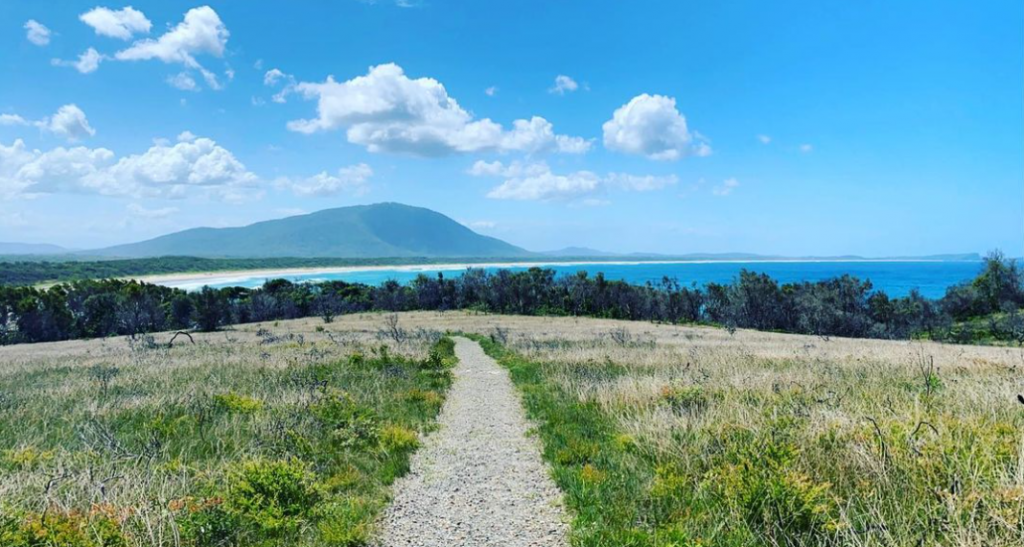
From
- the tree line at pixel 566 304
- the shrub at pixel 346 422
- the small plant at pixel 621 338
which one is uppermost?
the shrub at pixel 346 422

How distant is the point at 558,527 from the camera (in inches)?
243

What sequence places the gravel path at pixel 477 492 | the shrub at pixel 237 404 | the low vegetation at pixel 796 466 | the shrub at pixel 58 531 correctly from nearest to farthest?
1. the shrub at pixel 58 531
2. the low vegetation at pixel 796 466
3. the gravel path at pixel 477 492
4. the shrub at pixel 237 404

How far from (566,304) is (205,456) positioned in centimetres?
10779

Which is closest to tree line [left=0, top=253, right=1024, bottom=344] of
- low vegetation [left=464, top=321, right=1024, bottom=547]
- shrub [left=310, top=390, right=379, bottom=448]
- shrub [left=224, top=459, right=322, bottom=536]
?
shrub [left=310, top=390, right=379, bottom=448]

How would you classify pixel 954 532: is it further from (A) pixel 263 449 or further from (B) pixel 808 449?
(A) pixel 263 449

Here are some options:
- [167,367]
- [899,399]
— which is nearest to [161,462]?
[899,399]

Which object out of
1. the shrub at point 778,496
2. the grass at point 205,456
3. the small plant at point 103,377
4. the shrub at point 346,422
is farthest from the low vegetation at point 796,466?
the small plant at point 103,377

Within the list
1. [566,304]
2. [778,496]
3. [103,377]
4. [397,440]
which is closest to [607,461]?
[778,496]

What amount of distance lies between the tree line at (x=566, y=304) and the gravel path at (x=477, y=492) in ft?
207

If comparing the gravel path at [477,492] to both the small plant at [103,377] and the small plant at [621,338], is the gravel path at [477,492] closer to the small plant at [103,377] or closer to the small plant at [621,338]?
the small plant at [103,377]

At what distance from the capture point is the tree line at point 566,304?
271 feet

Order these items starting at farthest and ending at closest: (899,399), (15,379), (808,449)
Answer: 1. (15,379)
2. (899,399)
3. (808,449)

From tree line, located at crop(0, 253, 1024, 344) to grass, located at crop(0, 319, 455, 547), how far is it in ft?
188

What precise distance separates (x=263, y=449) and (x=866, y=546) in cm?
840
